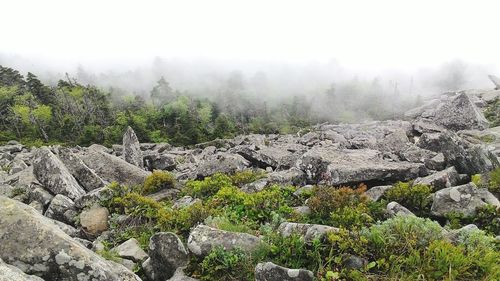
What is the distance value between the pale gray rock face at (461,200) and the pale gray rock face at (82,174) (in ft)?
45.7

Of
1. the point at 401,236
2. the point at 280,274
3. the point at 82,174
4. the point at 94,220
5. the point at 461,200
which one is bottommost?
the point at 82,174

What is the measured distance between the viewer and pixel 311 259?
7.46 metres

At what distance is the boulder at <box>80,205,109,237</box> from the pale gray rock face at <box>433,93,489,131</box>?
3148 centimetres

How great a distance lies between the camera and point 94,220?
1286 cm

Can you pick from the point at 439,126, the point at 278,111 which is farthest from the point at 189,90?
the point at 439,126

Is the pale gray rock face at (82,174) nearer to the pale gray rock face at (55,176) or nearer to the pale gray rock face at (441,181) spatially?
the pale gray rock face at (55,176)

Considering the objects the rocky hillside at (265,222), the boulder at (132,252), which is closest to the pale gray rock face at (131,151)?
the rocky hillside at (265,222)

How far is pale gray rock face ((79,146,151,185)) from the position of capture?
19.6 meters

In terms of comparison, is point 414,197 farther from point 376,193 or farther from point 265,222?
point 265,222

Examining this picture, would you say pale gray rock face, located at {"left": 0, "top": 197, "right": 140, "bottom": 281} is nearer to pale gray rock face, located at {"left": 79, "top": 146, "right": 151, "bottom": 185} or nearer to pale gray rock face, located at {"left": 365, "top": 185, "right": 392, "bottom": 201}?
pale gray rock face, located at {"left": 365, "top": 185, "right": 392, "bottom": 201}

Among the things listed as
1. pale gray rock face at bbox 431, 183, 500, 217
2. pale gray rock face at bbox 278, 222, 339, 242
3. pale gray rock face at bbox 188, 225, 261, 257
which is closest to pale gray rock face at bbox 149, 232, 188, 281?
pale gray rock face at bbox 188, 225, 261, 257

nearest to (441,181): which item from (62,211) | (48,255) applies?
(48,255)

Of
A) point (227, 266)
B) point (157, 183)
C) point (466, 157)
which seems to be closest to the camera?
point (227, 266)

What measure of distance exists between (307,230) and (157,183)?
1026cm
